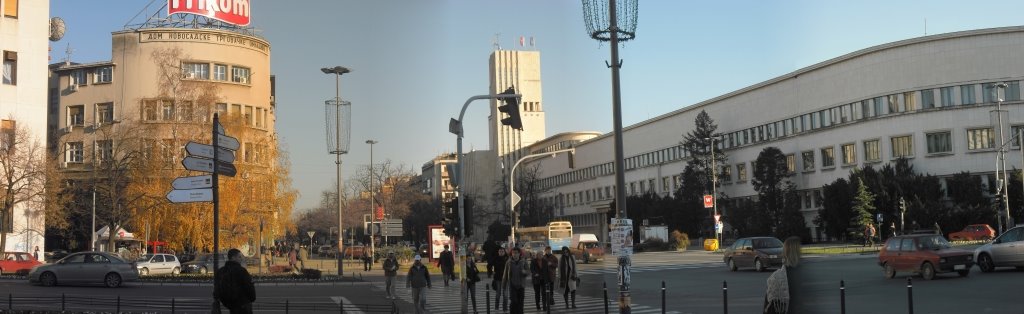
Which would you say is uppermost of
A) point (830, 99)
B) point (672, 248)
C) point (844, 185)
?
point (830, 99)

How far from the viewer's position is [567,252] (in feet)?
76.2

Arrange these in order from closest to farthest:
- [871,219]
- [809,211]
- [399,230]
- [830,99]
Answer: [399,230] < [871,219] < [830,99] < [809,211]

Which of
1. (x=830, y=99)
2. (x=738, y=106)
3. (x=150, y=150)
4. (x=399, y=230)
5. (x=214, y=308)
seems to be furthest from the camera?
(x=738, y=106)

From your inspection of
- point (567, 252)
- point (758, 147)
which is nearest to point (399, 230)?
point (567, 252)

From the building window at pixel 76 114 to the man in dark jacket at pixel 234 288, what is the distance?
238 feet

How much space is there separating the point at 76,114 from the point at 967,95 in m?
74.5

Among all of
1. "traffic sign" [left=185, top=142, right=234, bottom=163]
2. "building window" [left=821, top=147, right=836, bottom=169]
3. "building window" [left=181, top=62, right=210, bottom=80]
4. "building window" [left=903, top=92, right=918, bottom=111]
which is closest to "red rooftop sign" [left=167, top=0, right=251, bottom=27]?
"building window" [left=181, top=62, right=210, bottom=80]

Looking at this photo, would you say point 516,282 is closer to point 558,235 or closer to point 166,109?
point 166,109

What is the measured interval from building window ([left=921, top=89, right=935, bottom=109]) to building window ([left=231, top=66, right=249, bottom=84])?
5729cm

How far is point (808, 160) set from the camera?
8631 centimetres

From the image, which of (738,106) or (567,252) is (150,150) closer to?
(567,252)

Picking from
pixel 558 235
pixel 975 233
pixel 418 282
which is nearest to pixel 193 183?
pixel 418 282

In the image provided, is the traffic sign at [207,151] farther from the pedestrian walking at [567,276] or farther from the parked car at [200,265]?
the parked car at [200,265]

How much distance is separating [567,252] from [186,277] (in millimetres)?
23224
